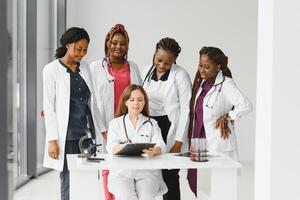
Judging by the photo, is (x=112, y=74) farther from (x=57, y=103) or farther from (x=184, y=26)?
(x=184, y=26)

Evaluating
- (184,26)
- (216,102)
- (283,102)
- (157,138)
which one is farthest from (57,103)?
(184,26)

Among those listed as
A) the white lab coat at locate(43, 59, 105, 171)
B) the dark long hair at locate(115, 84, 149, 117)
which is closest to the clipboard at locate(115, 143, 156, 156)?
the dark long hair at locate(115, 84, 149, 117)

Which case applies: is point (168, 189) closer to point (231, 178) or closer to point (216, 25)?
point (231, 178)

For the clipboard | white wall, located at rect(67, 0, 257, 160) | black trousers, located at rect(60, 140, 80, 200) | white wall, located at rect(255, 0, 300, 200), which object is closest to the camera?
white wall, located at rect(255, 0, 300, 200)

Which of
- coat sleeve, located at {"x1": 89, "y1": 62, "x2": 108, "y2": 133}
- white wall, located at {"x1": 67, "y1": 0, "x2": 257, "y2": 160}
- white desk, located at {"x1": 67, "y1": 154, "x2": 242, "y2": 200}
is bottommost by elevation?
white desk, located at {"x1": 67, "y1": 154, "x2": 242, "y2": 200}

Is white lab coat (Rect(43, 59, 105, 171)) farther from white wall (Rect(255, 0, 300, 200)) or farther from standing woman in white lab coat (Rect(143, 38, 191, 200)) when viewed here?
white wall (Rect(255, 0, 300, 200))

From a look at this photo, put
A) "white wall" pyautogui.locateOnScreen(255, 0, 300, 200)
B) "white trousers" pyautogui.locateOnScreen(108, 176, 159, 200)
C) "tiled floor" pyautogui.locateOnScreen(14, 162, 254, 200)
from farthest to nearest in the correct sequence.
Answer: "tiled floor" pyautogui.locateOnScreen(14, 162, 254, 200)
"white trousers" pyautogui.locateOnScreen(108, 176, 159, 200)
"white wall" pyautogui.locateOnScreen(255, 0, 300, 200)

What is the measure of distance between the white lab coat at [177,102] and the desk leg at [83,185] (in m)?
0.99

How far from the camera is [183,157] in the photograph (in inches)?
145

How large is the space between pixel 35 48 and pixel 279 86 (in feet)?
16.0

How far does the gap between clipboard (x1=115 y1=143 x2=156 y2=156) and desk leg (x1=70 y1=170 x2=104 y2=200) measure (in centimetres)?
27

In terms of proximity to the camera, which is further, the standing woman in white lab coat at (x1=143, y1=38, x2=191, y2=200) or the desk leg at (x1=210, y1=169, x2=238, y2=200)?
the standing woman in white lab coat at (x1=143, y1=38, x2=191, y2=200)

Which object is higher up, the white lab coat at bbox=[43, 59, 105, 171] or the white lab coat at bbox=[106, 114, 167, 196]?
the white lab coat at bbox=[43, 59, 105, 171]

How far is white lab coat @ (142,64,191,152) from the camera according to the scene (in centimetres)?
414
